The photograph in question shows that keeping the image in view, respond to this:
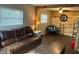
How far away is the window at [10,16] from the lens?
4.94ft

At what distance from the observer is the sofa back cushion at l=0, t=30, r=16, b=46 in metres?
1.50

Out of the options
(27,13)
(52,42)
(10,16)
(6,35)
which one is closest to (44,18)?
(27,13)

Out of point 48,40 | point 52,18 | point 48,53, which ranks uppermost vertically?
point 52,18

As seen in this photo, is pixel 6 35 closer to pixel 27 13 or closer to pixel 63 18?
pixel 27 13

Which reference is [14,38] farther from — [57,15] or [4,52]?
[57,15]

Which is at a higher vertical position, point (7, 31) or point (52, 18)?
point (52, 18)

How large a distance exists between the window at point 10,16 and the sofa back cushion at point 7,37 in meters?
0.12

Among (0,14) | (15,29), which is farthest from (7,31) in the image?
(0,14)

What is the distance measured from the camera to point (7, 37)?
1.53m

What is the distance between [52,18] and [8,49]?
762mm

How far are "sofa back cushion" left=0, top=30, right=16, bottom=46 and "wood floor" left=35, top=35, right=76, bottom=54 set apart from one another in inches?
15.5

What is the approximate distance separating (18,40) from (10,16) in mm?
358

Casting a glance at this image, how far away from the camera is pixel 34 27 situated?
5.47ft

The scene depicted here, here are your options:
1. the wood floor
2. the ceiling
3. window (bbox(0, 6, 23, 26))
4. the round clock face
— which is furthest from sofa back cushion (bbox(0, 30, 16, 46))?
the round clock face
